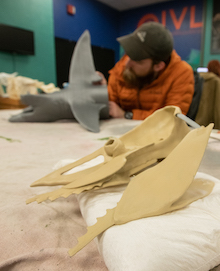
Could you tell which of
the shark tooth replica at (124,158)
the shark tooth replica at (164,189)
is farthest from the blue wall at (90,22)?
the shark tooth replica at (164,189)

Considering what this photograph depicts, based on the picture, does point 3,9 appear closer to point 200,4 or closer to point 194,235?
point 200,4

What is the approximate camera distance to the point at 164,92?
1262 mm

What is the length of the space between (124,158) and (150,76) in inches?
39.5

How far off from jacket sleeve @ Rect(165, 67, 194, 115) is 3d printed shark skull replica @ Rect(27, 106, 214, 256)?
28.9 inches

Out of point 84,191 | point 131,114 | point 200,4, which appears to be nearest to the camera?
point 84,191

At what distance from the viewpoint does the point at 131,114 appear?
134cm

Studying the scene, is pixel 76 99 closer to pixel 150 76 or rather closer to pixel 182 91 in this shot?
pixel 150 76

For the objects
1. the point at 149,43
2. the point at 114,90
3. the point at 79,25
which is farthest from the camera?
the point at 79,25

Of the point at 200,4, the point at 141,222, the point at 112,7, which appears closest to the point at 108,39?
the point at 112,7

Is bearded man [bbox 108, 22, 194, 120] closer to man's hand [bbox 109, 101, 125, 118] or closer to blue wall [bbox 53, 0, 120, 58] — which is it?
man's hand [bbox 109, 101, 125, 118]

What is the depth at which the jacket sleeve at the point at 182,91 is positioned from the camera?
3.97ft

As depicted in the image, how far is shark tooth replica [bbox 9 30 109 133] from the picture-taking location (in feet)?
3.98

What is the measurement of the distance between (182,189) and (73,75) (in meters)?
1.07

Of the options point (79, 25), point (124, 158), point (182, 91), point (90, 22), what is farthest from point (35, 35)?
point (124, 158)
